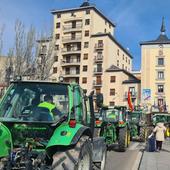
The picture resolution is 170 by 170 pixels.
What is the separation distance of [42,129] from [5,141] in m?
0.65

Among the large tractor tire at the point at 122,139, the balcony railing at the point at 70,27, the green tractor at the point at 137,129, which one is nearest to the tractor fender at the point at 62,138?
the large tractor tire at the point at 122,139

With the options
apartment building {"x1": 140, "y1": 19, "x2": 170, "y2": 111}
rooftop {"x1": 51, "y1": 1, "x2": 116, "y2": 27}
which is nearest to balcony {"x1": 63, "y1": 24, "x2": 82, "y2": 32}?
rooftop {"x1": 51, "y1": 1, "x2": 116, "y2": 27}

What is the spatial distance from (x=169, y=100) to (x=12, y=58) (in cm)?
4780

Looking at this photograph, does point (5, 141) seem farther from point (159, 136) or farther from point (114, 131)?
point (159, 136)

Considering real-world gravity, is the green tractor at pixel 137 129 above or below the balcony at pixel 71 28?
below

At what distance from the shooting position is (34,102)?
7.47 m

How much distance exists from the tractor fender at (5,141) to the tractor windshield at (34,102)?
54cm

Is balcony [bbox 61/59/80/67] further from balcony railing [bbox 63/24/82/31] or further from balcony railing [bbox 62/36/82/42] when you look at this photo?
balcony railing [bbox 63/24/82/31]

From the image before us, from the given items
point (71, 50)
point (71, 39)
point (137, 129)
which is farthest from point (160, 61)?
point (137, 129)

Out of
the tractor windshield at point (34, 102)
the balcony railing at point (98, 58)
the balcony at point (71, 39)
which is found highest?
the balcony at point (71, 39)

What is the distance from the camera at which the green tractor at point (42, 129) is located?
6238 mm

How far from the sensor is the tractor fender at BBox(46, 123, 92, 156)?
6.25 metres

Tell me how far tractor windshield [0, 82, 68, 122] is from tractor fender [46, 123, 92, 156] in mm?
421

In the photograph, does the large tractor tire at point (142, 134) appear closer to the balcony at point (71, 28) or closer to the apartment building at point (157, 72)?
the apartment building at point (157, 72)
